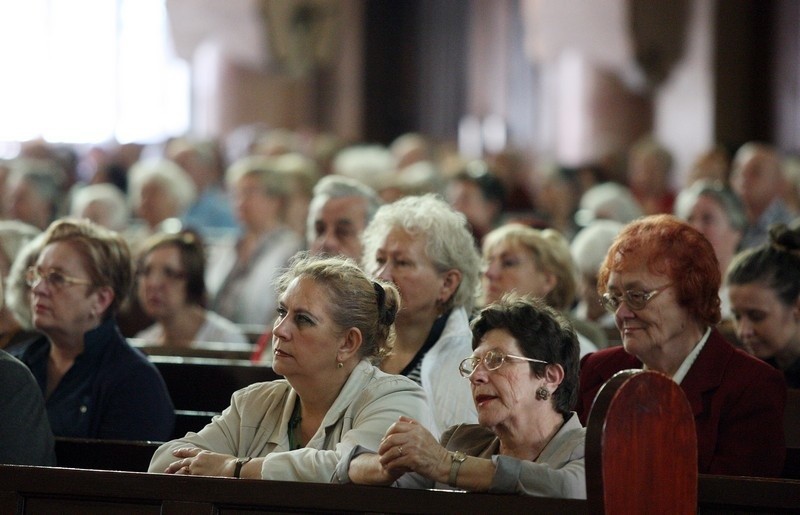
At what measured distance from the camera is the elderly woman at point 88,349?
12.6 feet

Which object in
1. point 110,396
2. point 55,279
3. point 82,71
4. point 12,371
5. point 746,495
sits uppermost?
point 82,71

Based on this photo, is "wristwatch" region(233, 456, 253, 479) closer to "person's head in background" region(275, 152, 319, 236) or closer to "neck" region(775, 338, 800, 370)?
"neck" region(775, 338, 800, 370)

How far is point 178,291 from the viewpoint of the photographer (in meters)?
5.27

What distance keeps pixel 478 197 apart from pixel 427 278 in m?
3.30

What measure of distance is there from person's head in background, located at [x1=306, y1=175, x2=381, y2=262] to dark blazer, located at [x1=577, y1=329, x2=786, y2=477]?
206cm

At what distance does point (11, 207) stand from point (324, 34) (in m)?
7.67

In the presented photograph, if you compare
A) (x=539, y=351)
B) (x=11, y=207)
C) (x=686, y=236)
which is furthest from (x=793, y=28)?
(x=539, y=351)

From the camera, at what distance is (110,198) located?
7.90 m

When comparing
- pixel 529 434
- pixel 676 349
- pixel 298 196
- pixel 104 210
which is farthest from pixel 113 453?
pixel 104 210

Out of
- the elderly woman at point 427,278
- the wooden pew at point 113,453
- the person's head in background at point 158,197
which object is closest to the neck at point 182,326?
the elderly woman at point 427,278

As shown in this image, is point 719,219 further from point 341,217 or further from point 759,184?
point 341,217

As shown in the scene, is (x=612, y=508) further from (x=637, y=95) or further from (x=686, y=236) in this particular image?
(x=637, y=95)

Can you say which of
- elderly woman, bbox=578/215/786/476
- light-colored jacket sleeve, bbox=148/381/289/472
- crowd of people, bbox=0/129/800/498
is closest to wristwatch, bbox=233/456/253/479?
crowd of people, bbox=0/129/800/498

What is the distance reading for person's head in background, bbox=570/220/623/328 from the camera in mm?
5539
